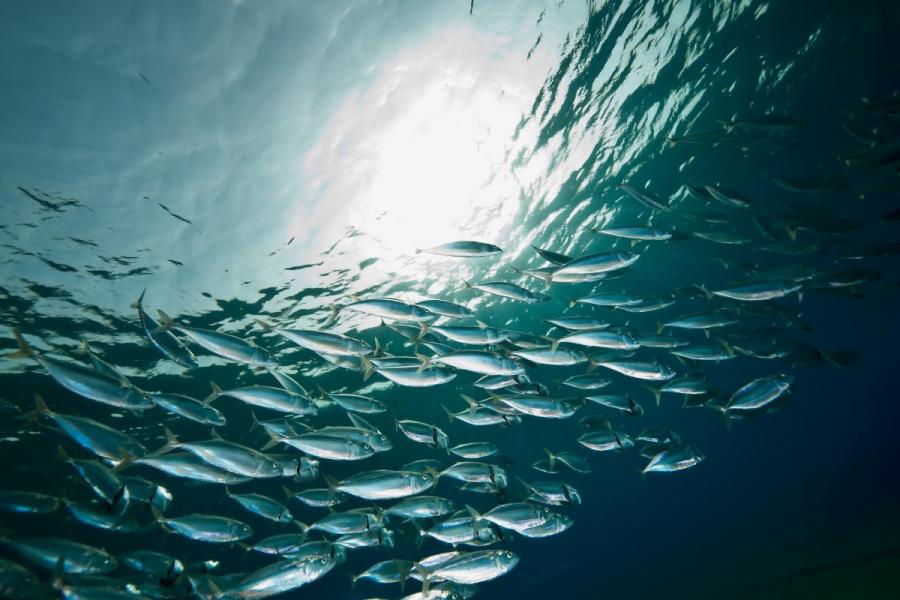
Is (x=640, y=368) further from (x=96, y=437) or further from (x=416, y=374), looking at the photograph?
(x=96, y=437)

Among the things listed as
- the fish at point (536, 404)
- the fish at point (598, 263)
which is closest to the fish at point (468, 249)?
the fish at point (598, 263)

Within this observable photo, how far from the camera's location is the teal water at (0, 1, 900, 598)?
645 centimetres

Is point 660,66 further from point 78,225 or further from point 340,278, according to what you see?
point 78,225

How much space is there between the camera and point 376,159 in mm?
8750

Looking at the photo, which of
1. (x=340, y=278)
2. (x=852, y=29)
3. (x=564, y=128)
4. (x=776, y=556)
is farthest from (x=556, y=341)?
(x=776, y=556)

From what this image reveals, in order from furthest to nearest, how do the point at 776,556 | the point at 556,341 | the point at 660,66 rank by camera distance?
the point at 776,556 < the point at 660,66 < the point at 556,341

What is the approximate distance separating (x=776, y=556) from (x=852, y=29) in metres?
31.9

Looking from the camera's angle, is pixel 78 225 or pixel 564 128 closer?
pixel 78 225

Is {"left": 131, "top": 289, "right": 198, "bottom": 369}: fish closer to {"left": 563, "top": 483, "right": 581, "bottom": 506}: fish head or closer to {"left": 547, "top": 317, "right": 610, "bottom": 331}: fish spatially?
{"left": 547, "top": 317, "right": 610, "bottom": 331}: fish

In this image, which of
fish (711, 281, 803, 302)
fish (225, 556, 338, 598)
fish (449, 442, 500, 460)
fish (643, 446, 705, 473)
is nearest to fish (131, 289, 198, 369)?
fish (225, 556, 338, 598)

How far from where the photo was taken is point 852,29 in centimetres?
956

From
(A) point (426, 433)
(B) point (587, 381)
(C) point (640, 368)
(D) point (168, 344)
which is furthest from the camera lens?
(B) point (587, 381)

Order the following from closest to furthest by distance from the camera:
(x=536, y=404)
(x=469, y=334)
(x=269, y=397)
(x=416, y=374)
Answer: (x=269, y=397) < (x=469, y=334) < (x=416, y=374) < (x=536, y=404)

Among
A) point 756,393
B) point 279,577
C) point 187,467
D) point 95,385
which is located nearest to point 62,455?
point 187,467
